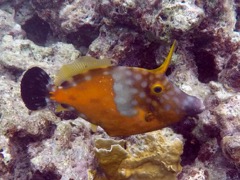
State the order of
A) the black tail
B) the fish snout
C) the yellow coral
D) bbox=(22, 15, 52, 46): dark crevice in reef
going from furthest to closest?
bbox=(22, 15, 52, 46): dark crevice in reef, the yellow coral, the black tail, the fish snout

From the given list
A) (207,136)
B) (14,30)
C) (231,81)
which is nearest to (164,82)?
(207,136)

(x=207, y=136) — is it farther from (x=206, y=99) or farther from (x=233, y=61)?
(x=233, y=61)

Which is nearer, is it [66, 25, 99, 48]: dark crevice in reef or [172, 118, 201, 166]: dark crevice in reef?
[172, 118, 201, 166]: dark crevice in reef

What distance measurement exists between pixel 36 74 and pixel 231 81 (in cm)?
221

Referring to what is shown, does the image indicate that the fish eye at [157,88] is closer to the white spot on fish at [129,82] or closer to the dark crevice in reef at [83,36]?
the white spot on fish at [129,82]

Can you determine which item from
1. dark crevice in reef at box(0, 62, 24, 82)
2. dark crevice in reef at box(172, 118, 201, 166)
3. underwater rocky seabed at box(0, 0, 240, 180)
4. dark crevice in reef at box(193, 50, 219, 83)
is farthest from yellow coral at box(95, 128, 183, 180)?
dark crevice in reef at box(0, 62, 24, 82)

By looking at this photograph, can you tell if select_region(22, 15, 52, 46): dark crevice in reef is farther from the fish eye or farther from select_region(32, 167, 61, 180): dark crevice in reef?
the fish eye

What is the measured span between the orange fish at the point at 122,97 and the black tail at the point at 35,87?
0.64ft

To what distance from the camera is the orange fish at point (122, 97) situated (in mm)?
2418

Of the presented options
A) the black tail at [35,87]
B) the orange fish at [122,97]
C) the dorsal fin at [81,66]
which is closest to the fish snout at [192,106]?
the orange fish at [122,97]

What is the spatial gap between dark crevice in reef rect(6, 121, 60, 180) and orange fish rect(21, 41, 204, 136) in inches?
60.0

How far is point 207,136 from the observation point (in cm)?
350

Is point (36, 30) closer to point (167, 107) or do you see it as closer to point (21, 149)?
point (21, 149)

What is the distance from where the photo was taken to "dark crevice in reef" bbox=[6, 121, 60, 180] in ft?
12.6
